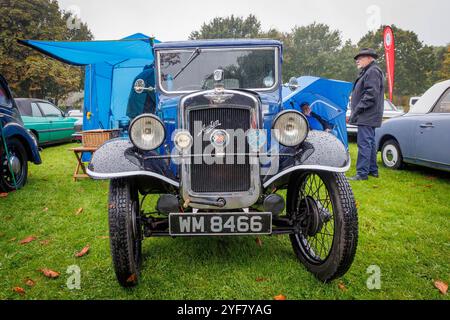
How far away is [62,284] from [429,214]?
3.98m

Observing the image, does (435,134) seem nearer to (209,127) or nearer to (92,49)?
(209,127)

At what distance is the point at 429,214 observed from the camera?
3.98 meters

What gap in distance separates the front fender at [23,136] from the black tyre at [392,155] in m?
6.71

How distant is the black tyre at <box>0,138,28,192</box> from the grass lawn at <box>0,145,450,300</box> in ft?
1.96

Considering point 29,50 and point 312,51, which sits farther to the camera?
point 312,51

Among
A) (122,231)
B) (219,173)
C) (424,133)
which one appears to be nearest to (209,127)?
(219,173)

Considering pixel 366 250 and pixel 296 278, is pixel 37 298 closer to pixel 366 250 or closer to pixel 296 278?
pixel 296 278

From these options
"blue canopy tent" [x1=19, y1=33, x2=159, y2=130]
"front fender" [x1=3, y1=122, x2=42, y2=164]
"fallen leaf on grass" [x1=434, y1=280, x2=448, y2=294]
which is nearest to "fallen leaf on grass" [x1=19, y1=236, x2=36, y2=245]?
"front fender" [x1=3, y1=122, x2=42, y2=164]

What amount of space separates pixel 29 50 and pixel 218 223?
23.6 meters

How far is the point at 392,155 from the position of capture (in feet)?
21.9

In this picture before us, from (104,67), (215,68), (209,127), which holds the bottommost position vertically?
(209,127)

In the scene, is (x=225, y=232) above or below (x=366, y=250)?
above

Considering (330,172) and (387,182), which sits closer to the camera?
(330,172)
